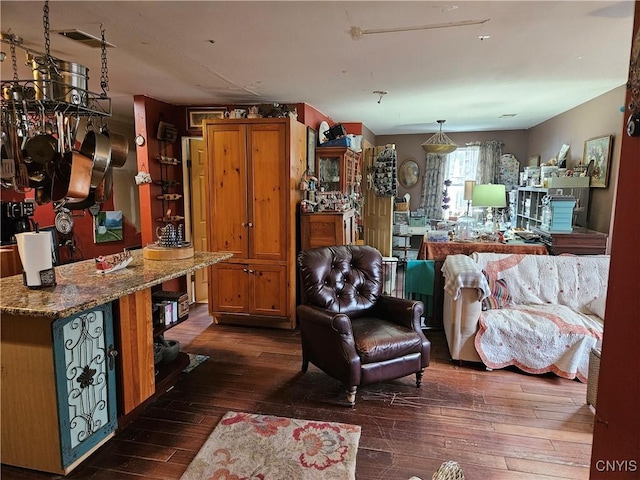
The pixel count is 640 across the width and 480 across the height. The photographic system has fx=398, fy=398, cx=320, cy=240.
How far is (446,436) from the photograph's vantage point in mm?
2387

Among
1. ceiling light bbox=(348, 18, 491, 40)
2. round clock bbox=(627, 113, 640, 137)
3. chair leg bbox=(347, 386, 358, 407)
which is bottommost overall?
chair leg bbox=(347, 386, 358, 407)

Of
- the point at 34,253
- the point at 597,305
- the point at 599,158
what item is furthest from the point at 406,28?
the point at 599,158

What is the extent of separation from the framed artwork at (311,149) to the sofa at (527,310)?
6.10 feet

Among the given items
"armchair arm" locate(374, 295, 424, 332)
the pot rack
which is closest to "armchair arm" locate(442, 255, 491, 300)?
"armchair arm" locate(374, 295, 424, 332)

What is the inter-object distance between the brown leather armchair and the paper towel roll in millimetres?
1661

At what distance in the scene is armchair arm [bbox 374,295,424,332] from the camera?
2.97m

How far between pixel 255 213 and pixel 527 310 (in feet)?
8.65

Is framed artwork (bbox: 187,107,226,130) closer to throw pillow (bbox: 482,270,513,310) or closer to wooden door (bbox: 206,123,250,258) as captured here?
wooden door (bbox: 206,123,250,258)

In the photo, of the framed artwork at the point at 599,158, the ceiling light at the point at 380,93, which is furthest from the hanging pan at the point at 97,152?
the framed artwork at the point at 599,158

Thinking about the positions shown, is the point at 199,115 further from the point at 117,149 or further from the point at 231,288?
the point at 117,149

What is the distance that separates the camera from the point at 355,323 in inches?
120

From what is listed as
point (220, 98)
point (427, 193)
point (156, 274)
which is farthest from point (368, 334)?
point (427, 193)

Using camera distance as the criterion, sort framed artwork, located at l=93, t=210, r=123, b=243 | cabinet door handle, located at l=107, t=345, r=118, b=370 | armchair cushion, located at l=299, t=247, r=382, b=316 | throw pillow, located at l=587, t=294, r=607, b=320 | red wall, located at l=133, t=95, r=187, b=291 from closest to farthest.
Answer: cabinet door handle, located at l=107, t=345, r=118, b=370 < armchair cushion, located at l=299, t=247, r=382, b=316 < throw pillow, located at l=587, t=294, r=607, b=320 < red wall, located at l=133, t=95, r=187, b=291 < framed artwork, located at l=93, t=210, r=123, b=243

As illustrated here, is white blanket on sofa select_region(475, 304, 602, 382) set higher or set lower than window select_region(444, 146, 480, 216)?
lower
